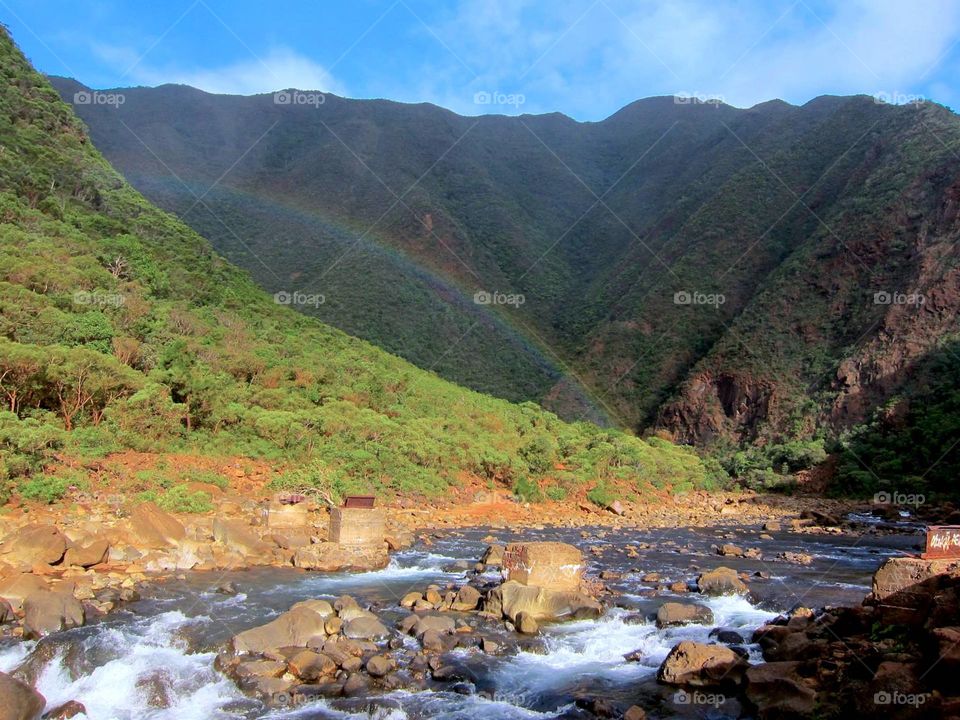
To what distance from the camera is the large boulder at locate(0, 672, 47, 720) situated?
709cm

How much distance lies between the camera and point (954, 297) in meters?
Answer: 48.9

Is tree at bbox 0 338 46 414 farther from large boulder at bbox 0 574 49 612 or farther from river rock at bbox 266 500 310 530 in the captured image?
large boulder at bbox 0 574 49 612

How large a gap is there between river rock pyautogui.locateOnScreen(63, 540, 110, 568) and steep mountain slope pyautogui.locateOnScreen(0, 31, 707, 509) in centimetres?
429

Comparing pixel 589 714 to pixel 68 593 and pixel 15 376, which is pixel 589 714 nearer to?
pixel 68 593

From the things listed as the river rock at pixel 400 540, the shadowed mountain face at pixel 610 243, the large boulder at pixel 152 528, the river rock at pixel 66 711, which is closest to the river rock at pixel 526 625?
the river rock at pixel 66 711

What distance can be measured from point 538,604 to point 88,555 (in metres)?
8.66

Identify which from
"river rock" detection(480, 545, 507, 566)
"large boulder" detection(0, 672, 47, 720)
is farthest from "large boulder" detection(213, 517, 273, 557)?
"large boulder" detection(0, 672, 47, 720)

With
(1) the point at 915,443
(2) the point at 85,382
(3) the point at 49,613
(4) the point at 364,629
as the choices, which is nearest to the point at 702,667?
(4) the point at 364,629

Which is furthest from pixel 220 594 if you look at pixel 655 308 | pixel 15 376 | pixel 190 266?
pixel 655 308

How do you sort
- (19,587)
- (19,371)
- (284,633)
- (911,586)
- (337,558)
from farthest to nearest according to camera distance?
(19,371), (337,558), (19,587), (284,633), (911,586)

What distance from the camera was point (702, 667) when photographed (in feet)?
29.7

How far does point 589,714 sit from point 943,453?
36864 millimetres

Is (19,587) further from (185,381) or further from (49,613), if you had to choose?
(185,381)

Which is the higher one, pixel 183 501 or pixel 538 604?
pixel 183 501
